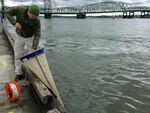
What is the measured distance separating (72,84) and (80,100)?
162 centimetres

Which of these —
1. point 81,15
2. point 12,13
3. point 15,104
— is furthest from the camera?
point 81,15

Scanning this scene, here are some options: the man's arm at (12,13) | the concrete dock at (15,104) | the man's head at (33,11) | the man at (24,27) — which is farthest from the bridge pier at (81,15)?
the man's head at (33,11)

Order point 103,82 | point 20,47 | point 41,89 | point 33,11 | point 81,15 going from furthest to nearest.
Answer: point 81,15 → point 103,82 → point 20,47 → point 33,11 → point 41,89

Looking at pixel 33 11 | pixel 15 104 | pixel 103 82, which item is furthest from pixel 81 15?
pixel 15 104

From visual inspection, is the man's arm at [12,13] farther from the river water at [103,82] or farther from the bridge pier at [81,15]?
the bridge pier at [81,15]

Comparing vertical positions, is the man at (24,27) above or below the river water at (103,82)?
above

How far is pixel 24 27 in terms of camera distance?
6.51 m

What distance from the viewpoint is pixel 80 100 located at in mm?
7590

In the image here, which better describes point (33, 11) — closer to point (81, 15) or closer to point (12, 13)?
point (12, 13)

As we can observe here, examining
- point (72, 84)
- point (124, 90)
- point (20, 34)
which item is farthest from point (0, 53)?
point (124, 90)

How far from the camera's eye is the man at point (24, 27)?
625 centimetres

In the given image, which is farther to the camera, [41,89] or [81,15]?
[81,15]

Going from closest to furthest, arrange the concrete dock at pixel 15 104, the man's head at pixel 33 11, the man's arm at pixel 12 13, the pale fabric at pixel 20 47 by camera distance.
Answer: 1. the concrete dock at pixel 15 104
2. the man's head at pixel 33 11
3. the man's arm at pixel 12 13
4. the pale fabric at pixel 20 47

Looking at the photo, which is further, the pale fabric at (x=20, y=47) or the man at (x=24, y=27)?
the pale fabric at (x=20, y=47)
